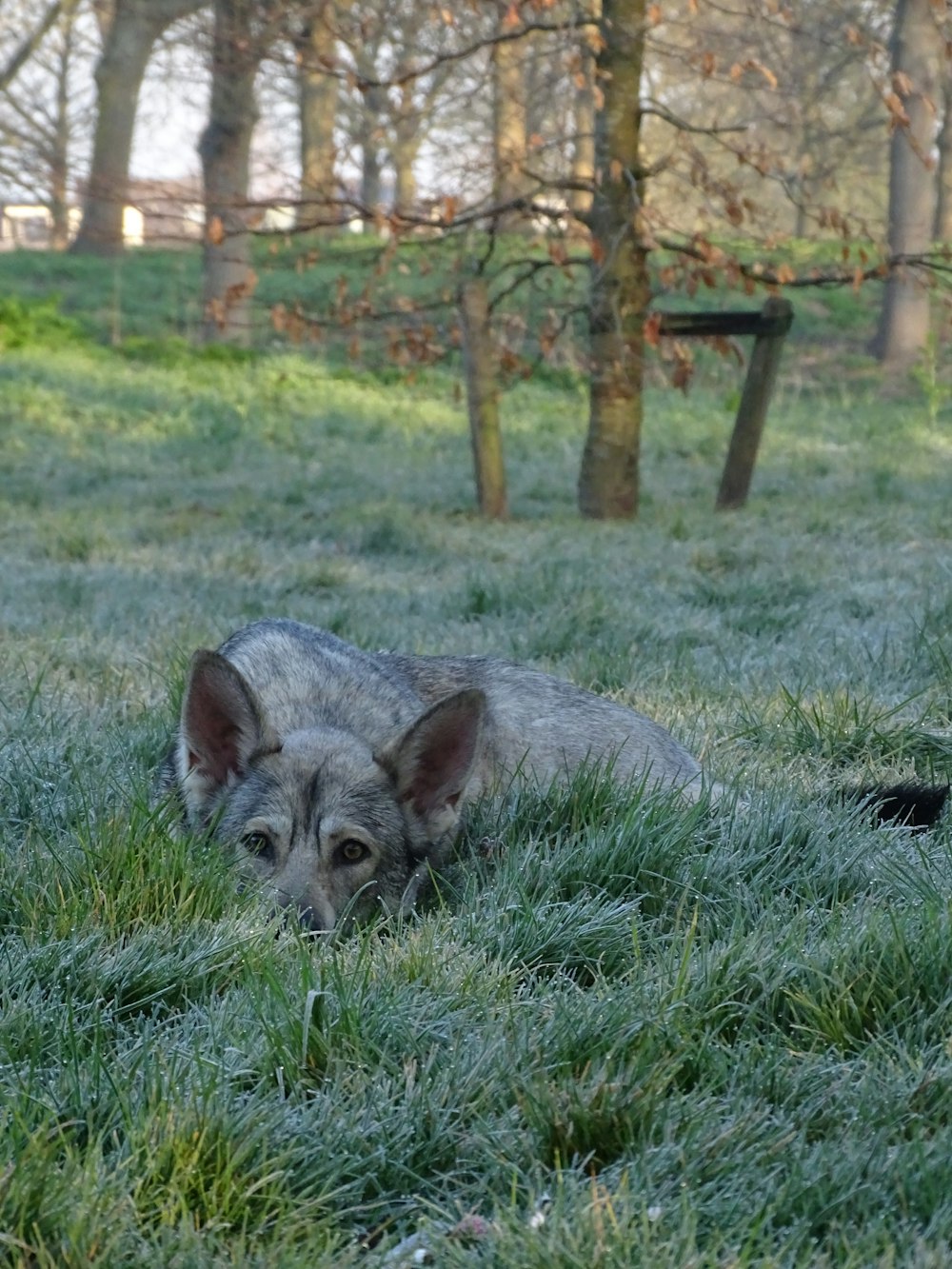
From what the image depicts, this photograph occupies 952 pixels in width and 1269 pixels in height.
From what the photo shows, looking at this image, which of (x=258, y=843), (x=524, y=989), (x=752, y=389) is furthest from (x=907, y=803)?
(x=752, y=389)

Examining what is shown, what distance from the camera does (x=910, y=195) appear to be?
24.2m

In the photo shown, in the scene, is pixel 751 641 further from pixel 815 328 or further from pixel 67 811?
pixel 815 328

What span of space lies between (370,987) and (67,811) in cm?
160

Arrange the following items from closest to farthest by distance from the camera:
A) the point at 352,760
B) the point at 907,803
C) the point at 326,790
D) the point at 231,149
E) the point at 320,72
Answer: the point at 326,790, the point at 352,760, the point at 907,803, the point at 320,72, the point at 231,149

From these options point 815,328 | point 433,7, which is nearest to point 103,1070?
point 433,7

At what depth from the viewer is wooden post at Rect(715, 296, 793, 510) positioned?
484 inches

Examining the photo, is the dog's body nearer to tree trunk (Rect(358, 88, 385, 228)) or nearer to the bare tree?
the bare tree

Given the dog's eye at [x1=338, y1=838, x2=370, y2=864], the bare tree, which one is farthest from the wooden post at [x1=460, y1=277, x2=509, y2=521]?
the dog's eye at [x1=338, y1=838, x2=370, y2=864]

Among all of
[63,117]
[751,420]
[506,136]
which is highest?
[63,117]

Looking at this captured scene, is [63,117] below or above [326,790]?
above

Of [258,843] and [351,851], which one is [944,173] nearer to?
[351,851]

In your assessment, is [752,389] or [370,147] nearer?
[752,389]

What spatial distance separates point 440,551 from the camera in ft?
33.4

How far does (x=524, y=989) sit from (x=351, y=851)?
3.36ft
